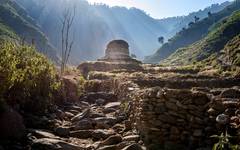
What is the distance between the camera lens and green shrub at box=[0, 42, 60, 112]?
14133 mm

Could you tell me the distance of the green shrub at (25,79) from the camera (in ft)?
46.4

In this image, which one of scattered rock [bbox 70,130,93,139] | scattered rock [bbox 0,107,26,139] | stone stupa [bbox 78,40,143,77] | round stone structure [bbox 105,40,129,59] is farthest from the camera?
round stone structure [bbox 105,40,129,59]

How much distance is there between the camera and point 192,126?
34.8 feet

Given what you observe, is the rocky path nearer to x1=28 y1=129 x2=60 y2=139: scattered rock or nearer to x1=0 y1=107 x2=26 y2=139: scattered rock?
x1=28 y1=129 x2=60 y2=139: scattered rock

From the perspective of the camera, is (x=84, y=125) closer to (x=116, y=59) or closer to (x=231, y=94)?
(x=231, y=94)

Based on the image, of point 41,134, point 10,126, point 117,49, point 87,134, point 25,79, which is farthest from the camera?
point 117,49

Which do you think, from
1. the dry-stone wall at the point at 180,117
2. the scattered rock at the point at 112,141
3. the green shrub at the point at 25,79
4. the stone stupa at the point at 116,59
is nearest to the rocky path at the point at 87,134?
the scattered rock at the point at 112,141

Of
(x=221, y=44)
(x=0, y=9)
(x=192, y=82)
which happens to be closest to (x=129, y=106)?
(x=192, y=82)

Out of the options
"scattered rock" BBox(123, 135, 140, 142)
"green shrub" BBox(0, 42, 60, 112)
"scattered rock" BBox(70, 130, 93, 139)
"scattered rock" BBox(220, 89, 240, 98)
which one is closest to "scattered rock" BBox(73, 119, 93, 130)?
"scattered rock" BBox(70, 130, 93, 139)

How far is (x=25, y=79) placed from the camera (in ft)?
52.3

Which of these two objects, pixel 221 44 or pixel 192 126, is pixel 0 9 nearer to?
pixel 221 44

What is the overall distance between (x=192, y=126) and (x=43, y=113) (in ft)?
26.5

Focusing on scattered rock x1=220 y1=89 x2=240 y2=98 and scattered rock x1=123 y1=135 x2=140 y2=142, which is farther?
scattered rock x1=220 y1=89 x2=240 y2=98

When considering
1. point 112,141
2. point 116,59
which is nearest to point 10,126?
point 112,141
